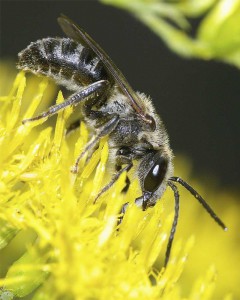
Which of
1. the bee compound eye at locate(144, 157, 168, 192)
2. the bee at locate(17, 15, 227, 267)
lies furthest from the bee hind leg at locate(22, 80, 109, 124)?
the bee compound eye at locate(144, 157, 168, 192)

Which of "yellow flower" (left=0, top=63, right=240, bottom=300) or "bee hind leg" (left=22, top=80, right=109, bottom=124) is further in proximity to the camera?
"bee hind leg" (left=22, top=80, right=109, bottom=124)

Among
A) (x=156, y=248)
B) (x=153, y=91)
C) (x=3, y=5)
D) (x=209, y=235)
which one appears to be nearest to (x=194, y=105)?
(x=153, y=91)

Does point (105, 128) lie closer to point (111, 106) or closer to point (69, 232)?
point (111, 106)

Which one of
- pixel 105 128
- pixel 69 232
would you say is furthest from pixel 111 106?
pixel 69 232

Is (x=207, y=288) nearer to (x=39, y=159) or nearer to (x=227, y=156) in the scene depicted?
(x=39, y=159)

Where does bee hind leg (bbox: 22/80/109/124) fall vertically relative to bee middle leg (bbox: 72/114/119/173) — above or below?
above

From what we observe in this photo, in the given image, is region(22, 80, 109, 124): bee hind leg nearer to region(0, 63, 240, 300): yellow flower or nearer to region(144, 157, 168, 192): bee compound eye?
region(0, 63, 240, 300): yellow flower

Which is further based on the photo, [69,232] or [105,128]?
[105,128]
